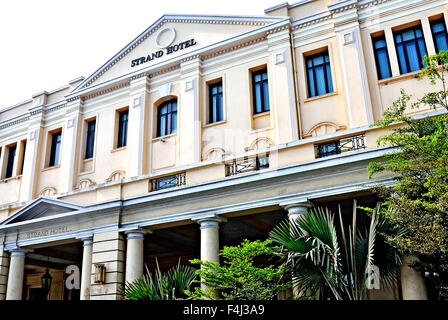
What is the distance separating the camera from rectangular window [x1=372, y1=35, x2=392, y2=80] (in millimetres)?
18592

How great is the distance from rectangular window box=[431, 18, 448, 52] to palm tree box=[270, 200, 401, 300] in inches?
419

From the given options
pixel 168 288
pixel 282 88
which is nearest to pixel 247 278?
pixel 168 288

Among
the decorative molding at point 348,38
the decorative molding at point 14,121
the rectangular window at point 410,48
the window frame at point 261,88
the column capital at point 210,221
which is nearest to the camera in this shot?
the column capital at point 210,221

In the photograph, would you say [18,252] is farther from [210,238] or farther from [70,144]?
[210,238]

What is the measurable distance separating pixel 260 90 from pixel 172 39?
5974 millimetres

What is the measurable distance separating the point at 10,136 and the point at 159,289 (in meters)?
20.5

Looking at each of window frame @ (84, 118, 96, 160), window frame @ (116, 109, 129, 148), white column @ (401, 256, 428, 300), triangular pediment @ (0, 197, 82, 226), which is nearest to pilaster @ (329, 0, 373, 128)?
white column @ (401, 256, 428, 300)

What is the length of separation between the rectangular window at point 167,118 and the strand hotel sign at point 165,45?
2.61 meters

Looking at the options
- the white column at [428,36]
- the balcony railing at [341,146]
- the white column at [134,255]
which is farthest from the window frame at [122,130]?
the white column at [428,36]

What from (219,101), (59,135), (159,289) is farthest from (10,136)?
(159,289)

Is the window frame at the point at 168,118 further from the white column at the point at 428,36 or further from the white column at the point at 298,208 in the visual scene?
the white column at the point at 428,36

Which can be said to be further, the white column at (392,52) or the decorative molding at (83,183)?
the decorative molding at (83,183)

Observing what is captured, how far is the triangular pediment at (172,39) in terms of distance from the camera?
21938 mm
